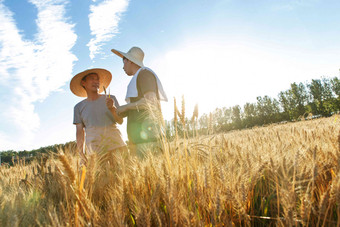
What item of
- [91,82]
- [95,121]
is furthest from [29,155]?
[95,121]

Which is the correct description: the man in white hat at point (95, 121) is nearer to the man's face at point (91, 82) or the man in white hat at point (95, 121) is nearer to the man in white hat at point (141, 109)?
Result: the man's face at point (91, 82)

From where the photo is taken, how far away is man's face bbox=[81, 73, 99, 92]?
3.76 m

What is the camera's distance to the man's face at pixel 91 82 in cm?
376

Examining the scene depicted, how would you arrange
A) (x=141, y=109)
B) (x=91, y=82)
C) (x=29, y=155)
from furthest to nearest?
(x=29, y=155) → (x=91, y=82) → (x=141, y=109)

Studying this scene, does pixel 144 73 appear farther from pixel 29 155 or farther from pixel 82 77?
pixel 29 155

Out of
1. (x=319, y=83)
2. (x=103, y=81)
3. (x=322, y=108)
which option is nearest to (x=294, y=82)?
(x=319, y=83)

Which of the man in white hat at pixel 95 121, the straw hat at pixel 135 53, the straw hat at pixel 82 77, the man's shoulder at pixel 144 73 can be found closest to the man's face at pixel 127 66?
the straw hat at pixel 135 53

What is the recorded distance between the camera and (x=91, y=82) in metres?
3.80

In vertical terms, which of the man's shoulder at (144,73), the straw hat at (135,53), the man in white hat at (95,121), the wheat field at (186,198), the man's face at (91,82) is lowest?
the wheat field at (186,198)

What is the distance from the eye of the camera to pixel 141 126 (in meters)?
2.85

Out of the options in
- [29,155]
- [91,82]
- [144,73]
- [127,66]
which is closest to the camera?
[144,73]

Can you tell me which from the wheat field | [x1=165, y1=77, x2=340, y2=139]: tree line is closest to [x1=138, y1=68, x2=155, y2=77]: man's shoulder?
the wheat field

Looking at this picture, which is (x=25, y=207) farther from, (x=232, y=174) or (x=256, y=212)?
(x=256, y=212)

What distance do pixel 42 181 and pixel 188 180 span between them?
4.14 ft
